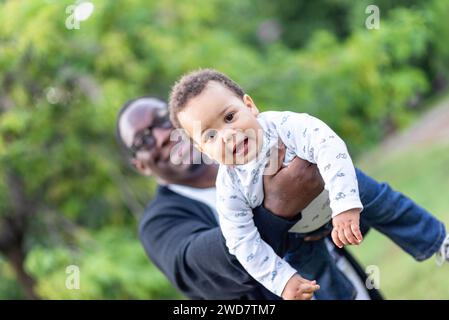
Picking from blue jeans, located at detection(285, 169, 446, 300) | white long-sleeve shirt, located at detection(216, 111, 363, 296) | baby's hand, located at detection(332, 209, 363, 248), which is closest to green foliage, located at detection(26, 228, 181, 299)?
blue jeans, located at detection(285, 169, 446, 300)

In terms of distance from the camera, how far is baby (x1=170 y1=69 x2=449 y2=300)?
5.52 ft

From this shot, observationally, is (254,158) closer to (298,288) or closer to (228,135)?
(228,135)

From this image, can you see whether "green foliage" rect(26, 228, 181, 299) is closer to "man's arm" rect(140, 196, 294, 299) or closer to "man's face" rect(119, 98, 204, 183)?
"man's face" rect(119, 98, 204, 183)

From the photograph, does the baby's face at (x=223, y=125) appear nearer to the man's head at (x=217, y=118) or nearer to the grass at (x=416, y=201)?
the man's head at (x=217, y=118)

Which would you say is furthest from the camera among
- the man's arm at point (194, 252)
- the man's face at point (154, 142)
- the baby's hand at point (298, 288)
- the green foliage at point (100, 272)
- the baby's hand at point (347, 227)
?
the green foliage at point (100, 272)

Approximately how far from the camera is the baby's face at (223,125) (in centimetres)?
172

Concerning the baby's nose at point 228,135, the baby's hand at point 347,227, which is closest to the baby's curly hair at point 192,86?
the baby's nose at point 228,135

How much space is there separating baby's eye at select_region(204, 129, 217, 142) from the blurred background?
3.13 metres

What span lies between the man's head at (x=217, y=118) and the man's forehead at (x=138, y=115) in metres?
1.10

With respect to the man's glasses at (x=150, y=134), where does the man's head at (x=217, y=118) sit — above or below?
above

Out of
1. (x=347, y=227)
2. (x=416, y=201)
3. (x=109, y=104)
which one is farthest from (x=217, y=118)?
(x=416, y=201)

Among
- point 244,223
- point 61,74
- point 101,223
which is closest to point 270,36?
point 101,223

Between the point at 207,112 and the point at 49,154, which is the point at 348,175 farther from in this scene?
the point at 49,154
